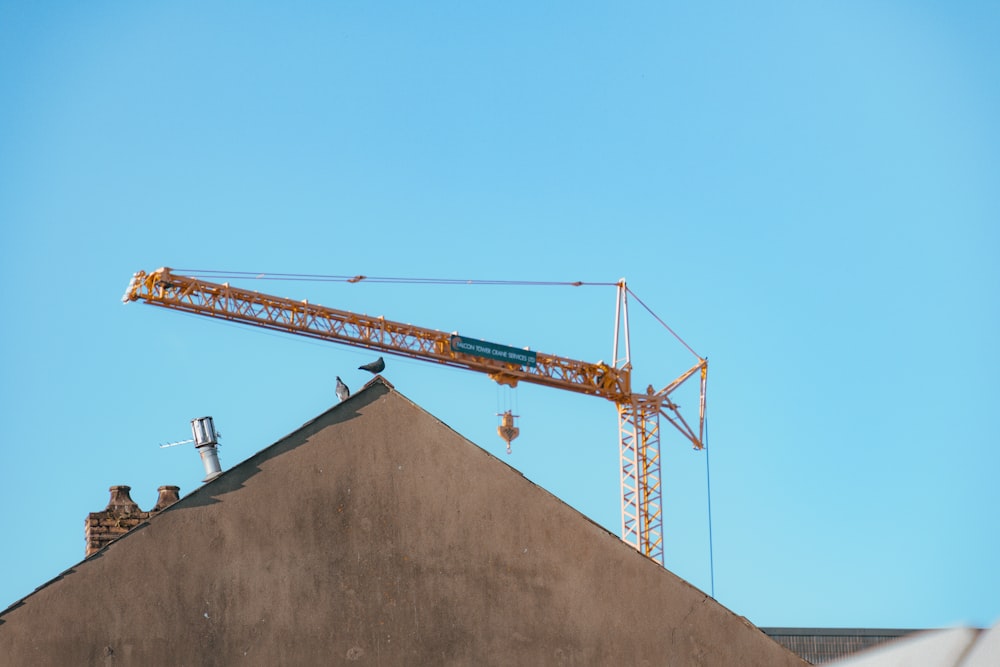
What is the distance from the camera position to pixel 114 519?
1952 centimetres

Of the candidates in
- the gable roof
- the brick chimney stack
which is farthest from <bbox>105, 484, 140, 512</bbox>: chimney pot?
the gable roof

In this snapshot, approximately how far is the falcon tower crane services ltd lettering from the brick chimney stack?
50.6 meters

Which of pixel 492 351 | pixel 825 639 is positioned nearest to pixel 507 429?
pixel 492 351

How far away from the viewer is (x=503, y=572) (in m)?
16.0

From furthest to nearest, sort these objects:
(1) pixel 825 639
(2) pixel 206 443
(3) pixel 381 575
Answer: (1) pixel 825 639
(2) pixel 206 443
(3) pixel 381 575

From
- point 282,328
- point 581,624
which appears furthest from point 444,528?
point 282,328

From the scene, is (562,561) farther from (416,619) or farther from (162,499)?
(162,499)

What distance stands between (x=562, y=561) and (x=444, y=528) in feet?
4.34

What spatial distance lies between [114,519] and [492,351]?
2049 inches

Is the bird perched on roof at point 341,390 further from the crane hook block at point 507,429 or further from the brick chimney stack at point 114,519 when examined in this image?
the crane hook block at point 507,429

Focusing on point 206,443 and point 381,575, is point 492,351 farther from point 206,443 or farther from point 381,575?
point 381,575

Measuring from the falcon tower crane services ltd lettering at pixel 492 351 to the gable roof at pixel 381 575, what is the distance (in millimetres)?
54066

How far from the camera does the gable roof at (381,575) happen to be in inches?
607

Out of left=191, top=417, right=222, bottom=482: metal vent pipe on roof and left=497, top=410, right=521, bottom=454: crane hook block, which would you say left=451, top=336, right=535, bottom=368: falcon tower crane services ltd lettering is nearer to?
left=497, top=410, right=521, bottom=454: crane hook block
